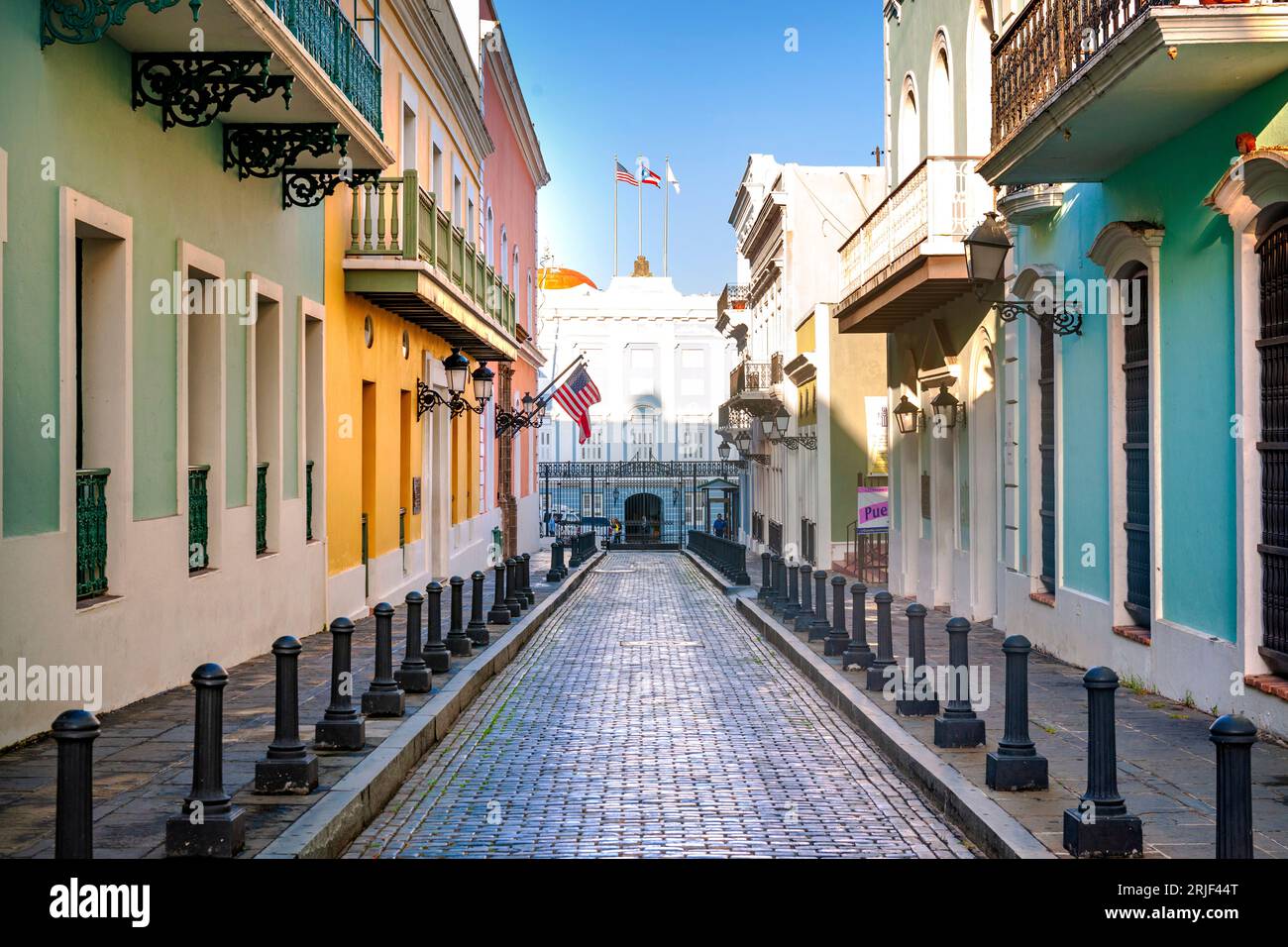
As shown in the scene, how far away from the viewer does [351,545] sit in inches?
671

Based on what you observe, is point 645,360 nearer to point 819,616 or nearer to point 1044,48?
point 819,616

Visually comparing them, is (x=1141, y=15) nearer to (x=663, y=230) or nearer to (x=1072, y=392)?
(x=1072, y=392)

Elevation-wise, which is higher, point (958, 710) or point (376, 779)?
point (958, 710)

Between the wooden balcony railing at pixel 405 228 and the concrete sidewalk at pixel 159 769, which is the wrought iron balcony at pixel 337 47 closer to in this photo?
the wooden balcony railing at pixel 405 228

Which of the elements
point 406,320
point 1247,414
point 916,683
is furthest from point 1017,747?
point 406,320

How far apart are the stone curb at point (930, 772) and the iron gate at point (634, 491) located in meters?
50.7

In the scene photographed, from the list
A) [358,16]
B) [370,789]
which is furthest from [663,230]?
[370,789]

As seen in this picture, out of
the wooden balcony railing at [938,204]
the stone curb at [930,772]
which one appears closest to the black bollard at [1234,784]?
the stone curb at [930,772]

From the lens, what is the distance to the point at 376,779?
7324 mm

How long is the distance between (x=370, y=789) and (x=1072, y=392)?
834cm

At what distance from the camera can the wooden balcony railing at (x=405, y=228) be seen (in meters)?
16.7

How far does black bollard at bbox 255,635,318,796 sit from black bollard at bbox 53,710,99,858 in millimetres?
2315

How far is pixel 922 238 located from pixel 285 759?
1109 cm

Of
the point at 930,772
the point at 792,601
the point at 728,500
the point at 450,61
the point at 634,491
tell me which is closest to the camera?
the point at 930,772
